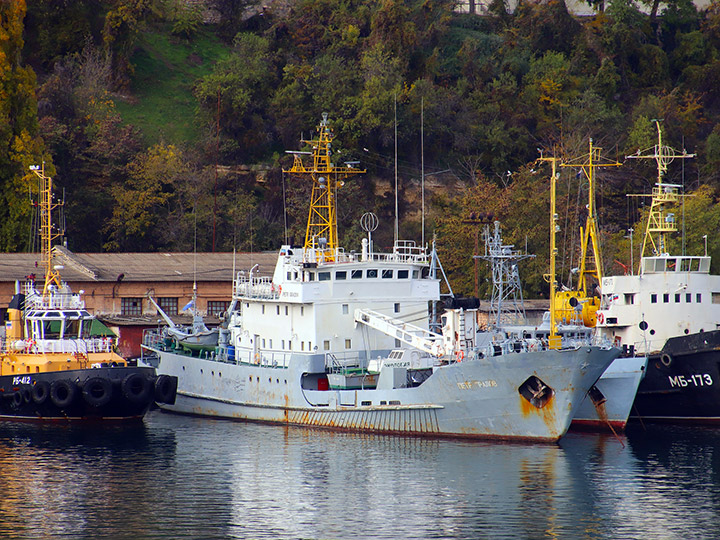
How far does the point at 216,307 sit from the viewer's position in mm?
51156

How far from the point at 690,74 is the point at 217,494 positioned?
197 feet

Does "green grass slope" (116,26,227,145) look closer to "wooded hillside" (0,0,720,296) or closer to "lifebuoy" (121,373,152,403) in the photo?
"wooded hillside" (0,0,720,296)

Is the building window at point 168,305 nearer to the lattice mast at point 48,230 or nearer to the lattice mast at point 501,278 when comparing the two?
the lattice mast at point 48,230

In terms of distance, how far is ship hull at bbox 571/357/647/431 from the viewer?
3488cm

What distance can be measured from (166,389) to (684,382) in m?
16.7

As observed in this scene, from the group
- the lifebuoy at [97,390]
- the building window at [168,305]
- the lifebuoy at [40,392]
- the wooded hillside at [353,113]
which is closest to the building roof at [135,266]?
the building window at [168,305]

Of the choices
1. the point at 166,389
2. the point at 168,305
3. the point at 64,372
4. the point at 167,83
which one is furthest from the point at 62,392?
the point at 167,83

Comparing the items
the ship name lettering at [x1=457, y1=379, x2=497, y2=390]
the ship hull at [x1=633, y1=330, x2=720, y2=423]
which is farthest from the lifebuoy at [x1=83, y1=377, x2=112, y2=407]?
the ship hull at [x1=633, y1=330, x2=720, y2=423]

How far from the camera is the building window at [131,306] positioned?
49344mm


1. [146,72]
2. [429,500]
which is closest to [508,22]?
[146,72]

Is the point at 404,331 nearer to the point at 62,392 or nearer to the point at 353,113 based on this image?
the point at 62,392

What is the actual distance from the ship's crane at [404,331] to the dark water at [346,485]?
9.19 feet

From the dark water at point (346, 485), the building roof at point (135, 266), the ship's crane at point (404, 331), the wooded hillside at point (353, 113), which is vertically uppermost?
the wooded hillside at point (353, 113)

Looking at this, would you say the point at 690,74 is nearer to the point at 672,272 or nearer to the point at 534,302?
the point at 534,302
